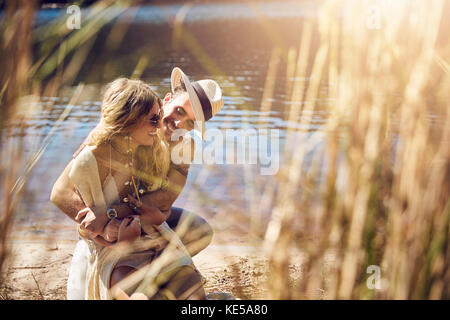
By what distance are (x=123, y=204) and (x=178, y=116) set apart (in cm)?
55

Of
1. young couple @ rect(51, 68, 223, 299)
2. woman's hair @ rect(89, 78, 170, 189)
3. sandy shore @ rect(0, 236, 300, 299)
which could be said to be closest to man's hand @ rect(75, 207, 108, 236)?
young couple @ rect(51, 68, 223, 299)

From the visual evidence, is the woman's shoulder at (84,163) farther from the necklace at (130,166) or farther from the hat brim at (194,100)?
the hat brim at (194,100)

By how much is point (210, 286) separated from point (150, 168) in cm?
130

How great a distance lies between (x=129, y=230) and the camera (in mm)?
1880

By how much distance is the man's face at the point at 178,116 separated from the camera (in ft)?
7.60

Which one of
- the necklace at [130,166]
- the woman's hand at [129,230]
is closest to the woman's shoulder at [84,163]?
the necklace at [130,166]

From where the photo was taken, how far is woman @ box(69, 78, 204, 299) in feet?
6.30

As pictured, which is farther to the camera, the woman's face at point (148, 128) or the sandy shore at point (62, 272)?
the sandy shore at point (62, 272)

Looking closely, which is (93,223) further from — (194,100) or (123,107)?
(194,100)

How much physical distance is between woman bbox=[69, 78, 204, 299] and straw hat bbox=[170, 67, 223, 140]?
0.87ft

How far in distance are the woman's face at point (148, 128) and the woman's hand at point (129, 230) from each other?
1.11ft

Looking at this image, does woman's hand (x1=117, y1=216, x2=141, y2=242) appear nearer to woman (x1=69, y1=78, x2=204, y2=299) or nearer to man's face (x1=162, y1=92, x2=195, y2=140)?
woman (x1=69, y1=78, x2=204, y2=299)
